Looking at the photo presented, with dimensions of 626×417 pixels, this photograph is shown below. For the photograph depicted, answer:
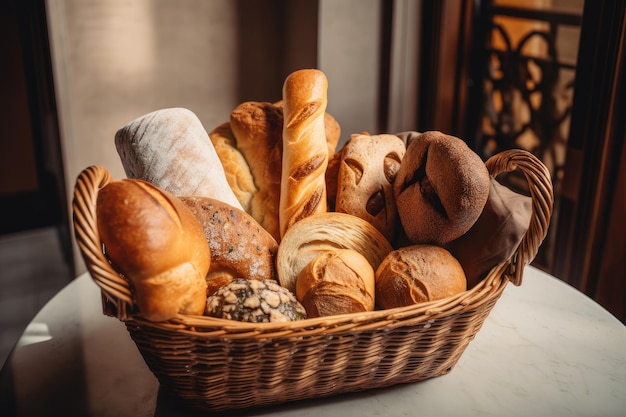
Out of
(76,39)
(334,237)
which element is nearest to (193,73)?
(76,39)

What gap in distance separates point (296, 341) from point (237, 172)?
0.58 metres

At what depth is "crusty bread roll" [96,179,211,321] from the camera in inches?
31.4

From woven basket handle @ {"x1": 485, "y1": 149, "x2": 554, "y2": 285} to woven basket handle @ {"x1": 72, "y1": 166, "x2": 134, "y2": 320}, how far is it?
1.98ft

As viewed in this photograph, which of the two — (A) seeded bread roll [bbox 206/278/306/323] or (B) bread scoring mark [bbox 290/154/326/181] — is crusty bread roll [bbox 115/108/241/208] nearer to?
(B) bread scoring mark [bbox 290/154/326/181]

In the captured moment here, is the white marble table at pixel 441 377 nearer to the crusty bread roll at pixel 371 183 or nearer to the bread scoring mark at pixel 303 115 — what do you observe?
the crusty bread roll at pixel 371 183

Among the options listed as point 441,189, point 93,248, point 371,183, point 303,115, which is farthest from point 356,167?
point 93,248

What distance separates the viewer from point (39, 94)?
10.6ft

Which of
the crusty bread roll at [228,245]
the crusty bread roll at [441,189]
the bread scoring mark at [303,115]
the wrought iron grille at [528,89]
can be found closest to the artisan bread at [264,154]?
the bread scoring mark at [303,115]

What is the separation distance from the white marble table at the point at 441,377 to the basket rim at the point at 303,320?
0.16 m

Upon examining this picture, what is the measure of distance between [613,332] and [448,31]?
1.35m

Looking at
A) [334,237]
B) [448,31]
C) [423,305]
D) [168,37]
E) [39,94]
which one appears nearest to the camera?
[423,305]

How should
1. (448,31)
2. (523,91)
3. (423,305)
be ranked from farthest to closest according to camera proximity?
(448,31), (523,91), (423,305)

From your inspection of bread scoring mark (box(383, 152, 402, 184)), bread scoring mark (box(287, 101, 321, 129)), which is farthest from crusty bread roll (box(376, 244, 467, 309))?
bread scoring mark (box(287, 101, 321, 129))

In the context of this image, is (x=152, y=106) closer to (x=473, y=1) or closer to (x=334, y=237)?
(x=473, y=1)
